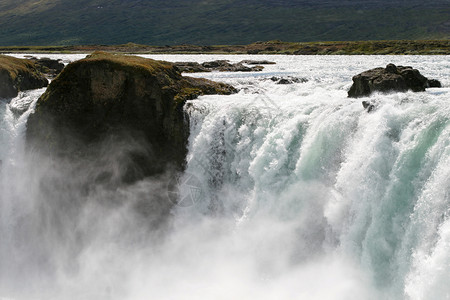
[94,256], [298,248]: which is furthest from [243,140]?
[94,256]

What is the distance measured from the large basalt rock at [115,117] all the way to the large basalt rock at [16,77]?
4.41 meters

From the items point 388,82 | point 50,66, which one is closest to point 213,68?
point 50,66

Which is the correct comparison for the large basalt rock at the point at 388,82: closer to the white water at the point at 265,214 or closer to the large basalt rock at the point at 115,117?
the white water at the point at 265,214

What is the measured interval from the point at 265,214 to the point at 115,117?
38.3 ft

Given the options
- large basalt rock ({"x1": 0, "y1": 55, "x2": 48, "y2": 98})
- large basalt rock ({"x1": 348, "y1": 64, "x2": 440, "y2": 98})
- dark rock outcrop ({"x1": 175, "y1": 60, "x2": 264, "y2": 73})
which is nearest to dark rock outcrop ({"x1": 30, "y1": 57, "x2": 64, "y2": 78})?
dark rock outcrop ({"x1": 175, "y1": 60, "x2": 264, "y2": 73})

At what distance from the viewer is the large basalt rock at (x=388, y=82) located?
24922 mm

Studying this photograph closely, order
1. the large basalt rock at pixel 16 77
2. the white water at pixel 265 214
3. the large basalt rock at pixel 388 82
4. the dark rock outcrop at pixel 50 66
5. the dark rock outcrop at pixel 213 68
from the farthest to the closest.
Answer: the dark rock outcrop at pixel 213 68 < the dark rock outcrop at pixel 50 66 < the large basalt rock at pixel 16 77 < the large basalt rock at pixel 388 82 < the white water at pixel 265 214

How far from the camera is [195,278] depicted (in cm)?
2294

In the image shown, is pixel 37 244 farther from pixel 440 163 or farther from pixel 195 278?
pixel 440 163

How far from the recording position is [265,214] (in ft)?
75.1

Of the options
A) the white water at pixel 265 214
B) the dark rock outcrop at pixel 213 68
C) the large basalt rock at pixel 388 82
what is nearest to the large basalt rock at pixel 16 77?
the white water at pixel 265 214

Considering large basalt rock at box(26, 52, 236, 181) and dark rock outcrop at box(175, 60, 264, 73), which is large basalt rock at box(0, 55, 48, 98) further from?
dark rock outcrop at box(175, 60, 264, 73)

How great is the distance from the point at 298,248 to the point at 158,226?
9.37 meters

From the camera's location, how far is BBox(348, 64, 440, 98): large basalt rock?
2492 cm
